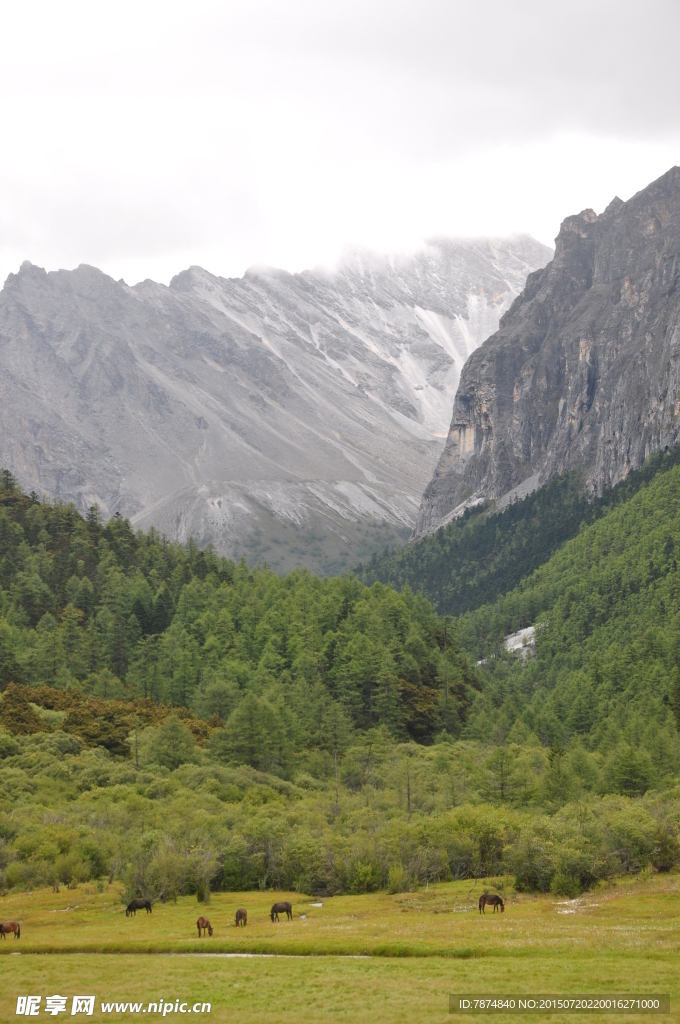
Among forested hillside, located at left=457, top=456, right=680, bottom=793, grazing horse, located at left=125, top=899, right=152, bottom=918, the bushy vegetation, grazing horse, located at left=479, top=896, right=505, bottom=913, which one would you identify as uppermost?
forested hillside, located at left=457, top=456, right=680, bottom=793

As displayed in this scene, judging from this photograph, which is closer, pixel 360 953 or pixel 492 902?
pixel 360 953

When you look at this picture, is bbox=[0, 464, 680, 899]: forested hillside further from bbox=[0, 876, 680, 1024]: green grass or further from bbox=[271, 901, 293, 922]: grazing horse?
bbox=[271, 901, 293, 922]: grazing horse

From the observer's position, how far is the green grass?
119 ft

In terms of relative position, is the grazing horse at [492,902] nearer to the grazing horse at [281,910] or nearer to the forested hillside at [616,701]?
the grazing horse at [281,910]

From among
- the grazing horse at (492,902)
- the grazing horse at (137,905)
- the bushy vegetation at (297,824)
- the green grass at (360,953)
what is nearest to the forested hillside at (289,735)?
the bushy vegetation at (297,824)

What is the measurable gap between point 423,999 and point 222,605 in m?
130

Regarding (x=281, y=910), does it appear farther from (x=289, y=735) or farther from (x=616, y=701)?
(x=616, y=701)

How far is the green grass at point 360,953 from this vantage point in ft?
119

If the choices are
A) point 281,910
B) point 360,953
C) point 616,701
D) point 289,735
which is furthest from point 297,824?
point 616,701

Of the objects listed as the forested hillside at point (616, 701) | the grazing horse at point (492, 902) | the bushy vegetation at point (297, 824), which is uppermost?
the forested hillside at point (616, 701)

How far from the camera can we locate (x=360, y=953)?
46.6 meters

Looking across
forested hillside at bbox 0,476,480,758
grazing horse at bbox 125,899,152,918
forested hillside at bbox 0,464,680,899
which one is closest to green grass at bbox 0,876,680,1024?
grazing horse at bbox 125,899,152,918

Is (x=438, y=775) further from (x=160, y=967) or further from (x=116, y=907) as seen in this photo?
(x=160, y=967)

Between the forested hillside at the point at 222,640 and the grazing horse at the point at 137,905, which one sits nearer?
the grazing horse at the point at 137,905
